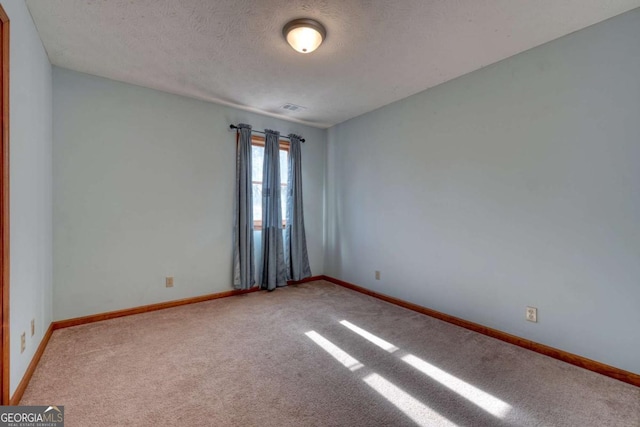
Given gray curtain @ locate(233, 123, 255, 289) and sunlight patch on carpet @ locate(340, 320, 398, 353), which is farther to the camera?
gray curtain @ locate(233, 123, 255, 289)

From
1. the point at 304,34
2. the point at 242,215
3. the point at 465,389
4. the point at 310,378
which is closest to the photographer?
the point at 465,389

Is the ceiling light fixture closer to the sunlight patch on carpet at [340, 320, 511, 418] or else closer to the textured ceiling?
the textured ceiling

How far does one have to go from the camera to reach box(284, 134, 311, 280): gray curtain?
4.24 metres

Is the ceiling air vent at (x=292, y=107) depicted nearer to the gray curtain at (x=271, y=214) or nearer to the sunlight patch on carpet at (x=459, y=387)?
the gray curtain at (x=271, y=214)

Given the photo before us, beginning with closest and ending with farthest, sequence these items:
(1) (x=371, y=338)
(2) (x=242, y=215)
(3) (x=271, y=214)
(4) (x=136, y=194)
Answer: (1) (x=371, y=338), (4) (x=136, y=194), (2) (x=242, y=215), (3) (x=271, y=214)

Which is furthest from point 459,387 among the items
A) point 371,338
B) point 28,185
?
point 28,185

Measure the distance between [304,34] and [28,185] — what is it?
7.26 feet

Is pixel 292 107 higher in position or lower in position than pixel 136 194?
higher

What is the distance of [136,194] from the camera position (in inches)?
123

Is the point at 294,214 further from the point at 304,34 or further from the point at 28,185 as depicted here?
the point at 28,185

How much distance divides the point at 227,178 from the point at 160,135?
2.94 feet

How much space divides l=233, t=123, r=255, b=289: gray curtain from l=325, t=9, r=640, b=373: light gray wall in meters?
1.80

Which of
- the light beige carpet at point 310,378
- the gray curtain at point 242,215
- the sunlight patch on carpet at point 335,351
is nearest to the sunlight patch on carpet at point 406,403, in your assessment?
the light beige carpet at point 310,378

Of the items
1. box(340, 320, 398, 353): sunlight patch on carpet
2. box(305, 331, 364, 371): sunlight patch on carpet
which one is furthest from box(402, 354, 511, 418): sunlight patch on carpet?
box(305, 331, 364, 371): sunlight patch on carpet
